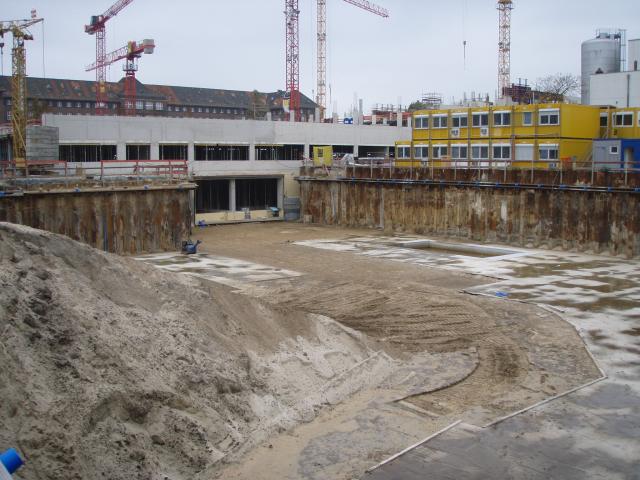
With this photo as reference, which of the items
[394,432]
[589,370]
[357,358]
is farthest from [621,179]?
[394,432]

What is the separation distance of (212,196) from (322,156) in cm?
789

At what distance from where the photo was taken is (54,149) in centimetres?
3825

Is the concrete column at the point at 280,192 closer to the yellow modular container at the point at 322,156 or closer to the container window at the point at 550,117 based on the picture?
the yellow modular container at the point at 322,156

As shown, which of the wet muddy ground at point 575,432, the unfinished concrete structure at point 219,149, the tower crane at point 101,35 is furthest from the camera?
the tower crane at point 101,35

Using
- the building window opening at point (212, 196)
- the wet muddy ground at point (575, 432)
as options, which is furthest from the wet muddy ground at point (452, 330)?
the building window opening at point (212, 196)

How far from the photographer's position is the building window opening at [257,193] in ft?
157

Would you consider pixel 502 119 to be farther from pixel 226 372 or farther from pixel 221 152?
pixel 226 372

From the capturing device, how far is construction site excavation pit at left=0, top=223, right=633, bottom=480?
949 cm

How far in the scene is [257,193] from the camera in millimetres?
48562

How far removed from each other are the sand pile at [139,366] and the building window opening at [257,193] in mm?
32902

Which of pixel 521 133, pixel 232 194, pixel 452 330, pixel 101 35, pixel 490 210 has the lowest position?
pixel 452 330

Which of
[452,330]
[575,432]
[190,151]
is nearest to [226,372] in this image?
[575,432]

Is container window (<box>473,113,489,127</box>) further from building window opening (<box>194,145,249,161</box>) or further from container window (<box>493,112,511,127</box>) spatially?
building window opening (<box>194,145,249,161</box>)

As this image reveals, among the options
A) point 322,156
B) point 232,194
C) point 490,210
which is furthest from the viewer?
point 322,156
